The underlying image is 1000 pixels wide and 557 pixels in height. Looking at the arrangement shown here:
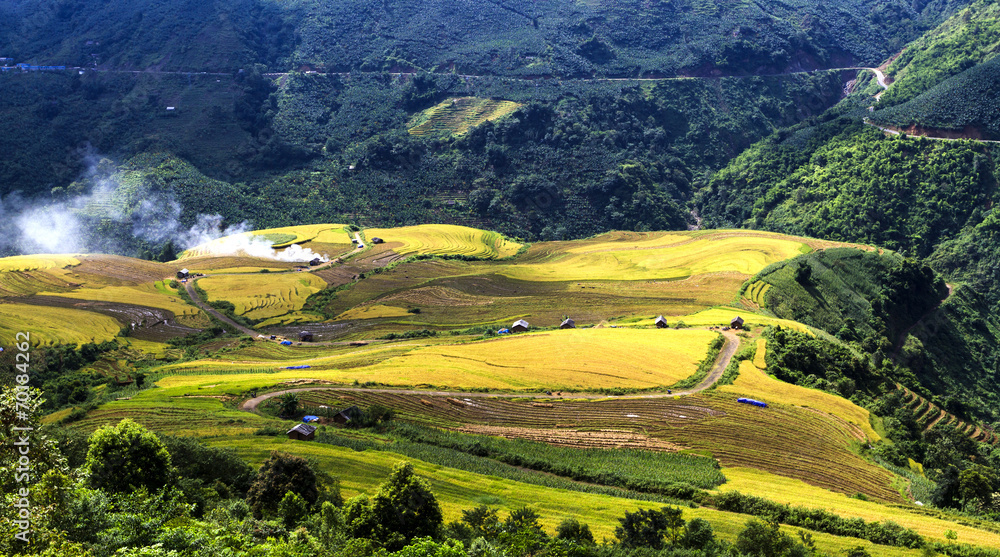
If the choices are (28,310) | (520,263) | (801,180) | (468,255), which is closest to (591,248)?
(520,263)

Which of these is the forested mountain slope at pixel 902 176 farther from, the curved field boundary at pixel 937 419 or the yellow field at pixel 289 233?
the yellow field at pixel 289 233

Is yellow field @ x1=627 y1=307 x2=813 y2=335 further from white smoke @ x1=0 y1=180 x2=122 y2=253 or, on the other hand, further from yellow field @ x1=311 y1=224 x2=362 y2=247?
white smoke @ x1=0 y1=180 x2=122 y2=253

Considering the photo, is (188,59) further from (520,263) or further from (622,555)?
(622,555)

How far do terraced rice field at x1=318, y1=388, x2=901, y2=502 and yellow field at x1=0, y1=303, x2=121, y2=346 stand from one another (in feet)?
122

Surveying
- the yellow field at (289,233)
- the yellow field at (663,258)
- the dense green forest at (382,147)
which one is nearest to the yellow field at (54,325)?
the yellow field at (289,233)

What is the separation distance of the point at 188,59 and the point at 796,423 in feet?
559

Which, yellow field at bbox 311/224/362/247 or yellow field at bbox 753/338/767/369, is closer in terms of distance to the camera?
yellow field at bbox 753/338/767/369

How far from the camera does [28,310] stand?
8338 cm

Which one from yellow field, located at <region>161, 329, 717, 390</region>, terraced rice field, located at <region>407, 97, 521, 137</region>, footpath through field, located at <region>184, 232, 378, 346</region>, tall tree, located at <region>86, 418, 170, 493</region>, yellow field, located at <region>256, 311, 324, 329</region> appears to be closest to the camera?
tall tree, located at <region>86, 418, 170, 493</region>

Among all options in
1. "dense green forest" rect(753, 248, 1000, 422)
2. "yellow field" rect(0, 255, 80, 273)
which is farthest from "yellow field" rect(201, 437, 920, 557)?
"yellow field" rect(0, 255, 80, 273)

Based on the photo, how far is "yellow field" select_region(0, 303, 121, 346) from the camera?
76.6 metres

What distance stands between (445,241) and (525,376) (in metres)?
63.6

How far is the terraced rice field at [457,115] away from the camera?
166 m

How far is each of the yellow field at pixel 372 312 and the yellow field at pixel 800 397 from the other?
4538 centimetres
